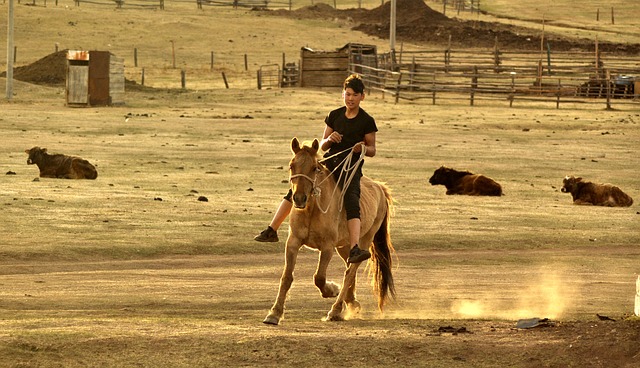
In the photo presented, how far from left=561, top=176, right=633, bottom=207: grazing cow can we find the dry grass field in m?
0.29

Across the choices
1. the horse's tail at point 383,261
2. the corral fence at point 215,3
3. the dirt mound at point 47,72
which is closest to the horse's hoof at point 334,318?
the horse's tail at point 383,261

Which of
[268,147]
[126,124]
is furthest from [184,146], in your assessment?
[126,124]

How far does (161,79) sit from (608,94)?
27422mm

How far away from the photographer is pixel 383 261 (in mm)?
13617

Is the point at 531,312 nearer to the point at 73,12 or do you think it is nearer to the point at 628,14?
the point at 73,12

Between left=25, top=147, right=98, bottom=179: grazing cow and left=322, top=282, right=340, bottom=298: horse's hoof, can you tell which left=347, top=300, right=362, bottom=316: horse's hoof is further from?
left=25, top=147, right=98, bottom=179: grazing cow

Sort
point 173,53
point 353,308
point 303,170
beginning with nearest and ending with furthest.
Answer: point 303,170, point 353,308, point 173,53

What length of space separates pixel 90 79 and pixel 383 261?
38903 millimetres

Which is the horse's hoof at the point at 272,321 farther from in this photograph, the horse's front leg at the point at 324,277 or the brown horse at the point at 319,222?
the horse's front leg at the point at 324,277

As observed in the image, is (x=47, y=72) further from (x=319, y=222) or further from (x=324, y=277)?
(x=319, y=222)

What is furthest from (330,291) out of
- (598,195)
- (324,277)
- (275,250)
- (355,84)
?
(598,195)

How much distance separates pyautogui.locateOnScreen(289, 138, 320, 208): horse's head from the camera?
11586mm

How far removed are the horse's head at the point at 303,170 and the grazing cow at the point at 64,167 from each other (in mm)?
14854

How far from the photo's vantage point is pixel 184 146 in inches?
1359
